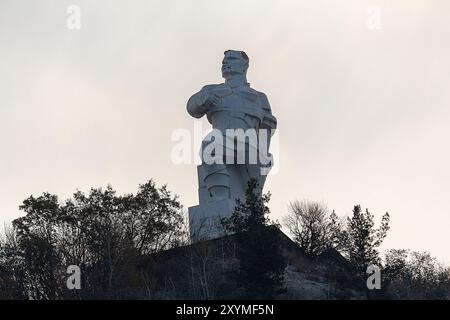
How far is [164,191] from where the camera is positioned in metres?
37.5

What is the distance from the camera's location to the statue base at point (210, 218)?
34188 mm

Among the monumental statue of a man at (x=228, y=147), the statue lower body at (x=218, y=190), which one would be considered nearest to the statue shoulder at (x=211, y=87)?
the monumental statue of a man at (x=228, y=147)

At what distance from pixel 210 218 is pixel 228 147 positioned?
1892mm

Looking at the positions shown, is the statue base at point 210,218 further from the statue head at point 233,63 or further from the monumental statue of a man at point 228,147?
the statue head at point 233,63

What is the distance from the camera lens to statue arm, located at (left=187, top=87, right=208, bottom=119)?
3522 centimetres

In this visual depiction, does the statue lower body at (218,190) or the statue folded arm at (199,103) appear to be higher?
the statue folded arm at (199,103)

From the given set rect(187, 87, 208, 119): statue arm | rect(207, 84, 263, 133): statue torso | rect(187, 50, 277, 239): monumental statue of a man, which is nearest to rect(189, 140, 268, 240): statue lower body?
rect(187, 50, 277, 239): monumental statue of a man

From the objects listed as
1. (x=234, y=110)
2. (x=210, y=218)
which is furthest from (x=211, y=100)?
(x=210, y=218)

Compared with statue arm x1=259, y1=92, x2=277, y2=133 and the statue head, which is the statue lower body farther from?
the statue head

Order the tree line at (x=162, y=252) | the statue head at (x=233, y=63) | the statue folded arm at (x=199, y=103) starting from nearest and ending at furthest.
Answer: the tree line at (x=162, y=252) < the statue folded arm at (x=199, y=103) < the statue head at (x=233, y=63)
